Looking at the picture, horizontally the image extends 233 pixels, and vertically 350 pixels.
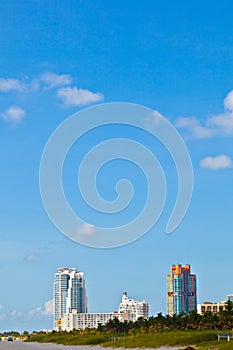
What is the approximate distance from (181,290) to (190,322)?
63.3 m

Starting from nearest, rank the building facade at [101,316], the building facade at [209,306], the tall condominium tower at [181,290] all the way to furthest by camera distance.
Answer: the building facade at [209,306] < the tall condominium tower at [181,290] < the building facade at [101,316]

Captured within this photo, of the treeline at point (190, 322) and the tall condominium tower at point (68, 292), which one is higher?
the tall condominium tower at point (68, 292)

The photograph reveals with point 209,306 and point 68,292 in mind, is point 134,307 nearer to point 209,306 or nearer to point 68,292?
point 68,292

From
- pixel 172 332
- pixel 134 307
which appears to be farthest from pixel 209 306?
pixel 172 332

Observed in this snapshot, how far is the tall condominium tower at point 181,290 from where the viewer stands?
152375 millimetres

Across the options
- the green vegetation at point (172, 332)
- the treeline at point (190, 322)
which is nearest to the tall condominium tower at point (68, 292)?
the green vegetation at point (172, 332)

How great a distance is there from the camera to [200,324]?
286 ft

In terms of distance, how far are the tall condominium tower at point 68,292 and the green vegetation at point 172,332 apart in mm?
68235

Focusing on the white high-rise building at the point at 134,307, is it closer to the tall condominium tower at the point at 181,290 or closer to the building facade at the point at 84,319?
the building facade at the point at 84,319

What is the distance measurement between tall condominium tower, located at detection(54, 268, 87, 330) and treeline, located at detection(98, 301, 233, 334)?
74.5 m

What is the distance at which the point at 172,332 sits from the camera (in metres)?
81.8

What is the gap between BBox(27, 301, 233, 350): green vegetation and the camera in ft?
201

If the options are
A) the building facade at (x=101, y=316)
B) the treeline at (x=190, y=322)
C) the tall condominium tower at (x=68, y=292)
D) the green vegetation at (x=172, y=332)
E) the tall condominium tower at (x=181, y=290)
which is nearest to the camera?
the green vegetation at (x=172, y=332)

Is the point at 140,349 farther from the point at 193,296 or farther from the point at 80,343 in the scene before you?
the point at 193,296
